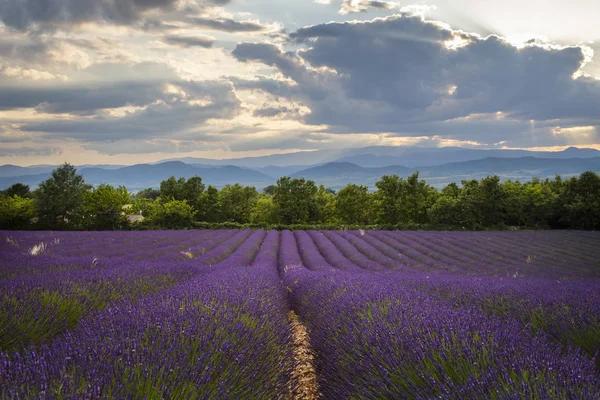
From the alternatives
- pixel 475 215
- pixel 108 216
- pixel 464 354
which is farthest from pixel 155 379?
pixel 475 215

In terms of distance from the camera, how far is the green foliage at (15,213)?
27.2 metres

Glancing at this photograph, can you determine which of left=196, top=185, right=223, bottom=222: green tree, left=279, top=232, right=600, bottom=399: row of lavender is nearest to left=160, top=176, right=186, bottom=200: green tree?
left=196, top=185, right=223, bottom=222: green tree

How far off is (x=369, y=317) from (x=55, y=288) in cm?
323

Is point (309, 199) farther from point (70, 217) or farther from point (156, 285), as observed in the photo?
point (156, 285)

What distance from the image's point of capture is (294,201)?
127 feet

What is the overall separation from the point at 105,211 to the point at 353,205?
25.0 m

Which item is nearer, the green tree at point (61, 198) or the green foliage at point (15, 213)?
the green foliage at point (15, 213)

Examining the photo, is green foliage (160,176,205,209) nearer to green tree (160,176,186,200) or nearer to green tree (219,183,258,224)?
green tree (160,176,186,200)

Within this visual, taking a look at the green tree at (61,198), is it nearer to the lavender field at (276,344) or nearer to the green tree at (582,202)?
the lavender field at (276,344)

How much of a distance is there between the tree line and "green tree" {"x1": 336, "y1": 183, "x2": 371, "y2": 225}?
0.37 feet

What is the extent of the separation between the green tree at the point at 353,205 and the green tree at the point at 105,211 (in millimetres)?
22546

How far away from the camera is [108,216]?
29.6 m

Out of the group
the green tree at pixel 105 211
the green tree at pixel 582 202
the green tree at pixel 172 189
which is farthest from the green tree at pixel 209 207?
the green tree at pixel 582 202

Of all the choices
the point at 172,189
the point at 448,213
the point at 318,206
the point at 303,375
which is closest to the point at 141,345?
the point at 303,375
